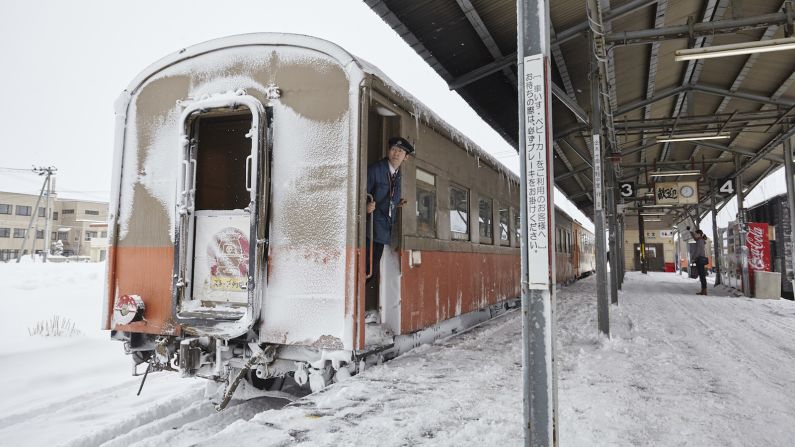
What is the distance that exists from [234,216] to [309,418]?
175 centimetres

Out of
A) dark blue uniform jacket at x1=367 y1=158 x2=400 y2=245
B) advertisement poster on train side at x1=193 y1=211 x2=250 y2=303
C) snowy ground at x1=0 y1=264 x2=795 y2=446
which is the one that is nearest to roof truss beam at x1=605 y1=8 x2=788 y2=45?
snowy ground at x1=0 y1=264 x2=795 y2=446

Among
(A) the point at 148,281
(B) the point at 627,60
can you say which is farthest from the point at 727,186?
(A) the point at 148,281

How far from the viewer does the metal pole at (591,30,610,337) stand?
18.9ft

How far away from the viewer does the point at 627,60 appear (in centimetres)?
875

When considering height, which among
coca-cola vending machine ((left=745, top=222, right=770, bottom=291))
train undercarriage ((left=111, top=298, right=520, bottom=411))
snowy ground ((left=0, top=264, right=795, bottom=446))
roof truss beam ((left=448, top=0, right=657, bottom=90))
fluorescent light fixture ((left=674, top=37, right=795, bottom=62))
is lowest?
snowy ground ((left=0, top=264, right=795, bottom=446))

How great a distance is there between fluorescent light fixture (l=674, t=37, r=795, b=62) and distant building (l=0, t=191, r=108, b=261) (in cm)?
4491

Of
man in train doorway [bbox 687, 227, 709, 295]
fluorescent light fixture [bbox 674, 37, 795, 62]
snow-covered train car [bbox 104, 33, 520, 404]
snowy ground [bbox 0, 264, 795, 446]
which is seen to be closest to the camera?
snowy ground [bbox 0, 264, 795, 446]

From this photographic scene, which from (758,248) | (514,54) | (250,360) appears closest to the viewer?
(250,360)

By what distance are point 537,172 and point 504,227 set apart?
595cm

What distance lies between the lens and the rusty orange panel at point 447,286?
4.43 m

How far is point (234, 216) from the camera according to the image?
3.81 meters

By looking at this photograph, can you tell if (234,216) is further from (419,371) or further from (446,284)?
(446,284)

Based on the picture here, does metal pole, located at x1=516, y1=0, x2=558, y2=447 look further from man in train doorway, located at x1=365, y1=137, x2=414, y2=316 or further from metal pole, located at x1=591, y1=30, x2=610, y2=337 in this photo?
metal pole, located at x1=591, y1=30, x2=610, y2=337

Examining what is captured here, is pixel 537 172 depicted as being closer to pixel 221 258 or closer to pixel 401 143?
pixel 401 143
